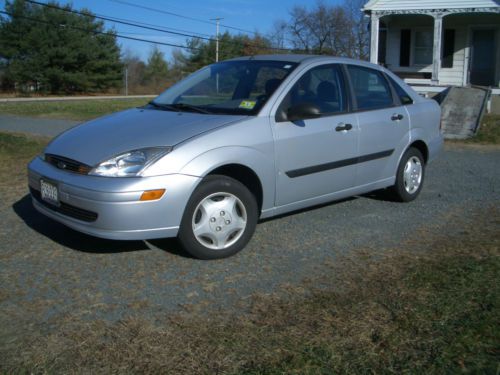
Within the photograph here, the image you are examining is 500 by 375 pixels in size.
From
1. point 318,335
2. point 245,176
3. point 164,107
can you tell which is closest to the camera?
point 318,335

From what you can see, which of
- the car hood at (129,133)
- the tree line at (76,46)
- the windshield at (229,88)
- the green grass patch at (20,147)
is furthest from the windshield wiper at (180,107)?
the tree line at (76,46)

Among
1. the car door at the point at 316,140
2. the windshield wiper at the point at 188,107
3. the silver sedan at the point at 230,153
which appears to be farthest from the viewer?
the windshield wiper at the point at 188,107

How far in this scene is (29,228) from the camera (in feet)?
17.5

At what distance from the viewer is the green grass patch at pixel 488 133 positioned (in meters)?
12.2

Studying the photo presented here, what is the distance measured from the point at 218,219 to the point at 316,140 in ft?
4.09

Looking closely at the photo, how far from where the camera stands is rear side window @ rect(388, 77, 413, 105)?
6.29 meters

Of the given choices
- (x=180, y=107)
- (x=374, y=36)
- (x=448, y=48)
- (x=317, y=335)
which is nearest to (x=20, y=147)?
(x=180, y=107)

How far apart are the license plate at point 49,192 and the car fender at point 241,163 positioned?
1050 millimetres

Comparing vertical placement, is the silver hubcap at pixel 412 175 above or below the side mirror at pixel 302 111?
below

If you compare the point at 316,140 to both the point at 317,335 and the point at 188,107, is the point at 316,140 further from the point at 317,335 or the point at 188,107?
the point at 317,335

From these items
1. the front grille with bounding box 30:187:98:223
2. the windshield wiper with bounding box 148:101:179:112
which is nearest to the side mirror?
the windshield wiper with bounding box 148:101:179:112

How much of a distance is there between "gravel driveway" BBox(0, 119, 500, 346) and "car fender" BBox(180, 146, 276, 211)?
52cm

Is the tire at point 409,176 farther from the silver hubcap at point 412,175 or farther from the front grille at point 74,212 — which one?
the front grille at point 74,212

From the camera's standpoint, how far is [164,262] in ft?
14.6
